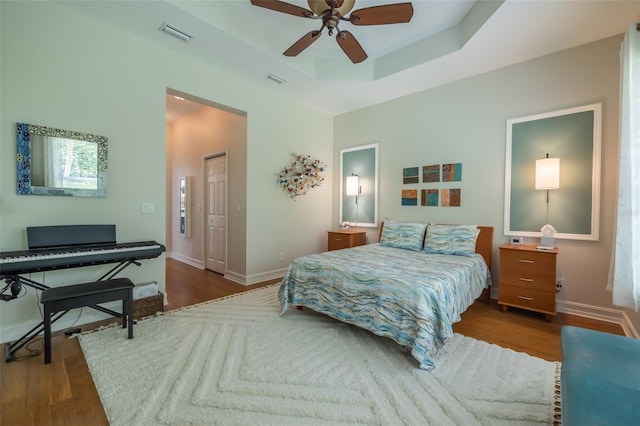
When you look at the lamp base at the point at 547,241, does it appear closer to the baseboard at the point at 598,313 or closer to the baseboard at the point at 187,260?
the baseboard at the point at 598,313

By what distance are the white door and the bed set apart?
228cm

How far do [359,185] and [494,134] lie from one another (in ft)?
7.22

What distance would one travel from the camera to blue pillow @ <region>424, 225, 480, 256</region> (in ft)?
10.8

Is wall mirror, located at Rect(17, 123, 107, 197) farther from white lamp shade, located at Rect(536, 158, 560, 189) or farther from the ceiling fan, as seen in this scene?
white lamp shade, located at Rect(536, 158, 560, 189)

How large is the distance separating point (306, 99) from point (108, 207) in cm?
333

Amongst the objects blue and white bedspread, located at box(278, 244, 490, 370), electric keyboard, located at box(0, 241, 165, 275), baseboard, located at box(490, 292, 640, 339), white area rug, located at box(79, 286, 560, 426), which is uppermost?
electric keyboard, located at box(0, 241, 165, 275)

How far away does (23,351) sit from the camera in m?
2.16

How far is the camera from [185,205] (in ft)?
18.7

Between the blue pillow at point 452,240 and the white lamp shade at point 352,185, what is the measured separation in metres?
1.66

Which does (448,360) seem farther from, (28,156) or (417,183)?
(28,156)

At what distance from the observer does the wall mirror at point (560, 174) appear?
9.50 feet

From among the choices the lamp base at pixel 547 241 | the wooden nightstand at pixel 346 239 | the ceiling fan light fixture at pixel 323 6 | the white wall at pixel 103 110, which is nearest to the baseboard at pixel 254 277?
the white wall at pixel 103 110

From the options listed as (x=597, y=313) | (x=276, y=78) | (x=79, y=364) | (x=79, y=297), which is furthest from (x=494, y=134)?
(x=79, y=364)

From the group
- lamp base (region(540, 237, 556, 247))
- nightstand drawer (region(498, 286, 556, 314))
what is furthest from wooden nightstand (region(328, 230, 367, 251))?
lamp base (region(540, 237, 556, 247))
